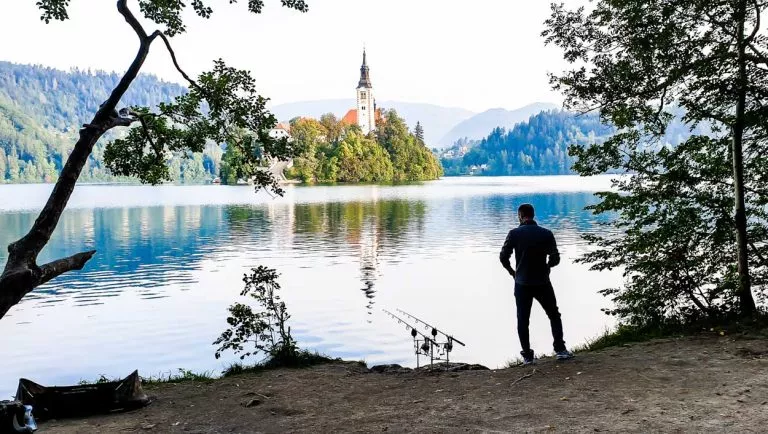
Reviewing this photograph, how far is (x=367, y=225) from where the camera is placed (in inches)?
1908

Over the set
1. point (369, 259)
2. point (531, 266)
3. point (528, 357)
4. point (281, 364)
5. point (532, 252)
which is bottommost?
point (369, 259)

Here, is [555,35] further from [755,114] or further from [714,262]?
[714,262]

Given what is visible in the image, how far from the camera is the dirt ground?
5625mm

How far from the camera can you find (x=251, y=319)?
1015 centimetres

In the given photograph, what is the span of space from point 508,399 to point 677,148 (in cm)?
584

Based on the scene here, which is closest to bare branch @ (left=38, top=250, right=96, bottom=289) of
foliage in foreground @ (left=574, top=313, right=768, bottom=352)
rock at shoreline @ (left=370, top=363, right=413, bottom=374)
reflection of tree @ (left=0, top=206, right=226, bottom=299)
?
rock at shoreline @ (left=370, top=363, right=413, bottom=374)

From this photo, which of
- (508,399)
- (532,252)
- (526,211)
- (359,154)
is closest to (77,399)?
(508,399)

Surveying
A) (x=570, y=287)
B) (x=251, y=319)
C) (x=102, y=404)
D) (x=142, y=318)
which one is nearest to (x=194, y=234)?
(x=142, y=318)

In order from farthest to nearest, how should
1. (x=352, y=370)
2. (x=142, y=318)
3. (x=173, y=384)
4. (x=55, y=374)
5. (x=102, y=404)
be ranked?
(x=142, y=318) < (x=55, y=374) < (x=352, y=370) < (x=173, y=384) < (x=102, y=404)

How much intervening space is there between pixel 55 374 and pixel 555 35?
13.0 meters

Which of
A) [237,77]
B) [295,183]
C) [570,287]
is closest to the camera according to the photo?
[237,77]

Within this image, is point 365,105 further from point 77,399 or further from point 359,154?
point 77,399

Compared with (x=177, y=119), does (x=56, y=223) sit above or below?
below

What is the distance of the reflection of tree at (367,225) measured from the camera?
3148cm
